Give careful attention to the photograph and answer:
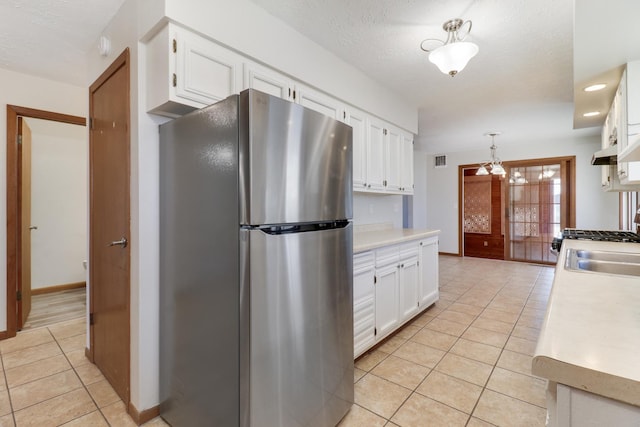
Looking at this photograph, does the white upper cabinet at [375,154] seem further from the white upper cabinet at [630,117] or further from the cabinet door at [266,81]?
the white upper cabinet at [630,117]

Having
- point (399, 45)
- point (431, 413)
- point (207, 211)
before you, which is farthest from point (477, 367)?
point (399, 45)

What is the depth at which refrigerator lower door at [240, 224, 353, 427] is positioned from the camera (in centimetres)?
121

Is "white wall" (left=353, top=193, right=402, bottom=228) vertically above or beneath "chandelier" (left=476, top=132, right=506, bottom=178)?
beneath

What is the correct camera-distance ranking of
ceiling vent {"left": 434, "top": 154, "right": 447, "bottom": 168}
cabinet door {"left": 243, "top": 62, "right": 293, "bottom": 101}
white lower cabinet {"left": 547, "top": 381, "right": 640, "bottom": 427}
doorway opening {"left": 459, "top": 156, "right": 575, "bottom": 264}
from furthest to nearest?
ceiling vent {"left": 434, "top": 154, "right": 447, "bottom": 168} → doorway opening {"left": 459, "top": 156, "right": 575, "bottom": 264} → cabinet door {"left": 243, "top": 62, "right": 293, "bottom": 101} → white lower cabinet {"left": 547, "top": 381, "right": 640, "bottom": 427}

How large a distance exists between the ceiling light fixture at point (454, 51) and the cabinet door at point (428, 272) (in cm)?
168

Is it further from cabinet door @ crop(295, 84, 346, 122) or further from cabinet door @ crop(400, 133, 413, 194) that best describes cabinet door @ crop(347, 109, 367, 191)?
cabinet door @ crop(400, 133, 413, 194)

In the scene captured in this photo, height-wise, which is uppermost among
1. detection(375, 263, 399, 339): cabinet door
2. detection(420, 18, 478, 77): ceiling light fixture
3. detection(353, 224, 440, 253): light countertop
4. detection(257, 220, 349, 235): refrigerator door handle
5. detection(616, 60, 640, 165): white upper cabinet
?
detection(420, 18, 478, 77): ceiling light fixture

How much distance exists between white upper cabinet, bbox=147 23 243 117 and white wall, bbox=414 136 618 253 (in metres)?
6.04

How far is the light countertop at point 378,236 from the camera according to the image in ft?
7.40

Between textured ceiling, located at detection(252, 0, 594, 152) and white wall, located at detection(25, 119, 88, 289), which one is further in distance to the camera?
white wall, located at detection(25, 119, 88, 289)

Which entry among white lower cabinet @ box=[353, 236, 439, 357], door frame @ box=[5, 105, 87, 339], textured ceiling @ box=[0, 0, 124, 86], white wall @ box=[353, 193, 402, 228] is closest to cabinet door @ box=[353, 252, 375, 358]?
white lower cabinet @ box=[353, 236, 439, 357]

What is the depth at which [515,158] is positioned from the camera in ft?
19.8

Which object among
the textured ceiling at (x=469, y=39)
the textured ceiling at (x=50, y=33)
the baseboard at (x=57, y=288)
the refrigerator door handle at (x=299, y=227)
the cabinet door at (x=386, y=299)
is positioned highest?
the textured ceiling at (x=469, y=39)

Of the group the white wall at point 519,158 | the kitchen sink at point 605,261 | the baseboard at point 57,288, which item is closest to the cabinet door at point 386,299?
the kitchen sink at point 605,261
